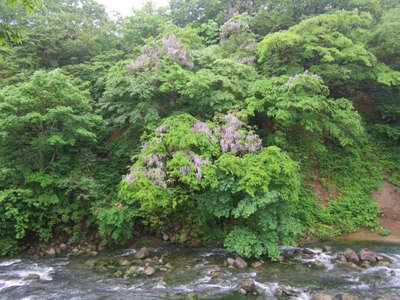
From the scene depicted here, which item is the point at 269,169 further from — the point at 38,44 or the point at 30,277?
the point at 38,44

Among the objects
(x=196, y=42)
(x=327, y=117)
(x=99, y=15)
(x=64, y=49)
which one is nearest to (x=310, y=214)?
(x=327, y=117)

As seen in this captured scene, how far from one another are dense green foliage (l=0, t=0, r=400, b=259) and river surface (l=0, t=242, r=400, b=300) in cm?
73

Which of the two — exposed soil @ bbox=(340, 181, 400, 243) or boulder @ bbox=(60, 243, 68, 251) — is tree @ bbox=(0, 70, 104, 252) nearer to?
boulder @ bbox=(60, 243, 68, 251)

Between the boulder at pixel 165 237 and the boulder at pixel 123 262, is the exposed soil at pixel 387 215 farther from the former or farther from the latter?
the boulder at pixel 123 262

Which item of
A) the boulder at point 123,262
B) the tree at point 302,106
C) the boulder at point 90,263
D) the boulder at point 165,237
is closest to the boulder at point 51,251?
the boulder at point 90,263

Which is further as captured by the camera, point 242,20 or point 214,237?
point 242,20

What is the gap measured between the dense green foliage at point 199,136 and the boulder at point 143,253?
89 cm

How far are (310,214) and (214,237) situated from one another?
12.2 ft

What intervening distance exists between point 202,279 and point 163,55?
7905 millimetres

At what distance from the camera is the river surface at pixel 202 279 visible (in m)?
6.73

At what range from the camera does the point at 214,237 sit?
388 inches

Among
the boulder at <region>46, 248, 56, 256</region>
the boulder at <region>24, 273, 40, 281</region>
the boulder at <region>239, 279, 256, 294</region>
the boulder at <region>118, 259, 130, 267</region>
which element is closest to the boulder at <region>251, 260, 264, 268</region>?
the boulder at <region>239, 279, 256, 294</region>

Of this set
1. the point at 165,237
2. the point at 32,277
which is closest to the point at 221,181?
the point at 165,237

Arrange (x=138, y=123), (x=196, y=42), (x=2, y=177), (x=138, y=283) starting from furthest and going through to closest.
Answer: (x=196, y=42) → (x=138, y=123) → (x=2, y=177) → (x=138, y=283)
